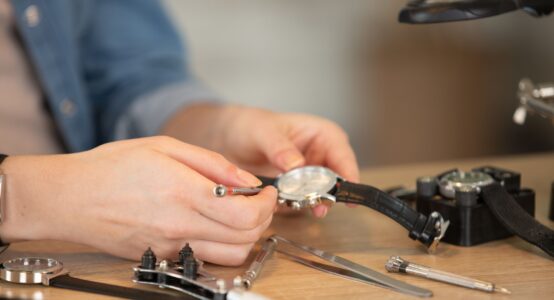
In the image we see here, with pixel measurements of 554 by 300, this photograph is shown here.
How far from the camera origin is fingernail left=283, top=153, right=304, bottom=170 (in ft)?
2.84

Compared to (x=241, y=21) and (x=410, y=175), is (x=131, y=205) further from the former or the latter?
(x=241, y=21)

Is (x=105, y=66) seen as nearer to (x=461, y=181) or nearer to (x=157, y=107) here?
(x=157, y=107)

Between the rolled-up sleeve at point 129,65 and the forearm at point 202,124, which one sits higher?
the rolled-up sleeve at point 129,65

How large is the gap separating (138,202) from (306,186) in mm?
182

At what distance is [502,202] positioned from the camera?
793 millimetres

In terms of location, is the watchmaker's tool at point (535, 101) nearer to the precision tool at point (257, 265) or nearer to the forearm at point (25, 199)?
the precision tool at point (257, 265)

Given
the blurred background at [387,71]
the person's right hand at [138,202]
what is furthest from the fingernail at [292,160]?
the blurred background at [387,71]

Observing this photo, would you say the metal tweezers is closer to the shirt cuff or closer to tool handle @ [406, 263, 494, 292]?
tool handle @ [406, 263, 494, 292]

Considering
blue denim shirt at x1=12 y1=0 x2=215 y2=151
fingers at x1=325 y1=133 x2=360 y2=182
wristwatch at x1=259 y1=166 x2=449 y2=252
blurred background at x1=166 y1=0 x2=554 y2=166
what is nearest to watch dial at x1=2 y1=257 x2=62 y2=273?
wristwatch at x1=259 y1=166 x2=449 y2=252

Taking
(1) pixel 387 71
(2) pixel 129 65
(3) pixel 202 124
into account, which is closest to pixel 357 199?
(3) pixel 202 124

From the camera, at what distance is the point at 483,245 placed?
0.81 meters

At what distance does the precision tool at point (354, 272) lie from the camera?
68cm

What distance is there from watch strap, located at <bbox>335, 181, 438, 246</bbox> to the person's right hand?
9cm

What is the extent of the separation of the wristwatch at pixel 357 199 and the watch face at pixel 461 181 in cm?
4
